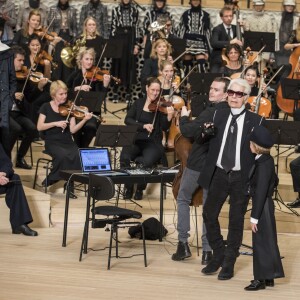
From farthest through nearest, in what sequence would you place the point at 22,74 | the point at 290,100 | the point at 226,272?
the point at 290,100 < the point at 22,74 < the point at 226,272

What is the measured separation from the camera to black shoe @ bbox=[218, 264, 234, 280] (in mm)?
8344

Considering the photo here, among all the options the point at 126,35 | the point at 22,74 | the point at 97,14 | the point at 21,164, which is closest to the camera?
the point at 21,164

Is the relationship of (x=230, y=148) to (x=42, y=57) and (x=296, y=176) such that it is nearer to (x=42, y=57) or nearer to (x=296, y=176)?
(x=296, y=176)

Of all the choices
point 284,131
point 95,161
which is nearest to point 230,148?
point 95,161

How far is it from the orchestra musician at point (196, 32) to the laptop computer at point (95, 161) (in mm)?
5156

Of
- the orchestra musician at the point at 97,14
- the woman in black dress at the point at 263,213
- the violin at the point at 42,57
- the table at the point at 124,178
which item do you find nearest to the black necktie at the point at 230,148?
the woman in black dress at the point at 263,213

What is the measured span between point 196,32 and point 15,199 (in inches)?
230

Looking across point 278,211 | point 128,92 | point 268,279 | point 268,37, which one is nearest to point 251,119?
point 268,279

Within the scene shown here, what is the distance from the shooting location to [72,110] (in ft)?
37.4

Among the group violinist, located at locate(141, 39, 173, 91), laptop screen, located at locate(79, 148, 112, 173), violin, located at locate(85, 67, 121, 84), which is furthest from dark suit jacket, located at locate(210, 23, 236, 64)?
laptop screen, located at locate(79, 148, 112, 173)

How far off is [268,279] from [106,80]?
15.9 feet

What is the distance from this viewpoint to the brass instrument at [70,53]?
13.3m

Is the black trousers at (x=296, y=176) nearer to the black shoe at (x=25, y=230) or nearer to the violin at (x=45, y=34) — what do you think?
the black shoe at (x=25, y=230)

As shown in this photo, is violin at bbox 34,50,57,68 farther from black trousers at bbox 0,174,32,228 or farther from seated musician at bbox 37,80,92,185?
black trousers at bbox 0,174,32,228
